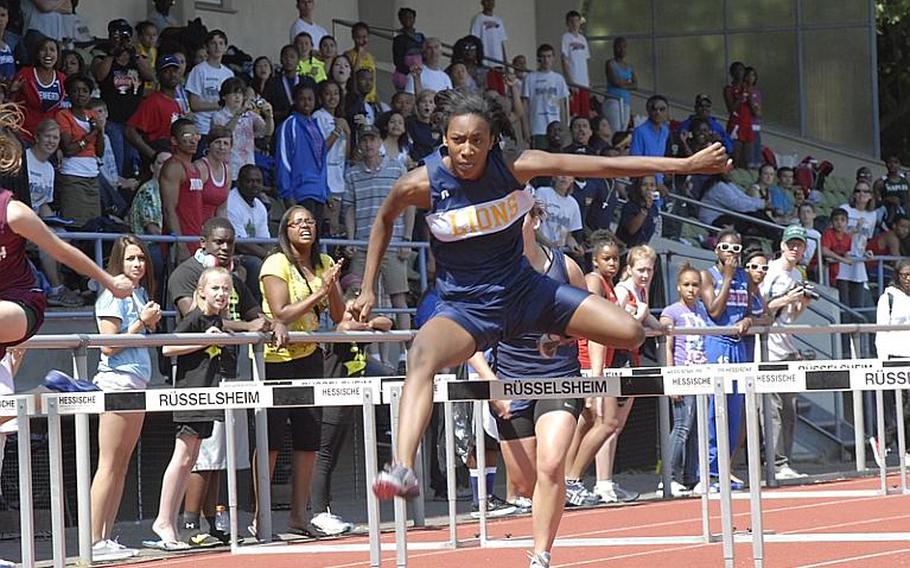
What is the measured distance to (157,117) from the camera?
1548 centimetres

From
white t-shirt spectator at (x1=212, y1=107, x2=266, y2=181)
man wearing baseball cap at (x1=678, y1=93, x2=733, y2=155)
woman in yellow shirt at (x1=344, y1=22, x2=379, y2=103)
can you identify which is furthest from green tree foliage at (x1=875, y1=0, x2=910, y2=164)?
white t-shirt spectator at (x1=212, y1=107, x2=266, y2=181)

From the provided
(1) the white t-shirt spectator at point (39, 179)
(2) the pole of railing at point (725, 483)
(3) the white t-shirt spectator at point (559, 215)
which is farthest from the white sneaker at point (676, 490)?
(2) the pole of railing at point (725, 483)

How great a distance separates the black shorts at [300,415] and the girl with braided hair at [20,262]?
3.52 metres

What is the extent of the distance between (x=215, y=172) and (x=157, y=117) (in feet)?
3.57

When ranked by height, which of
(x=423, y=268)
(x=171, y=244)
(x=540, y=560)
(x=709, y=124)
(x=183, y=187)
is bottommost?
(x=540, y=560)

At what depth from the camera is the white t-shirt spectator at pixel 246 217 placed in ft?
49.6

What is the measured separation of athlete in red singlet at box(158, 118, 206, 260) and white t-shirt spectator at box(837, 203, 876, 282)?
9648 mm

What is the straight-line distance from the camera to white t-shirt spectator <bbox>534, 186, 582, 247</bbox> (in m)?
17.6

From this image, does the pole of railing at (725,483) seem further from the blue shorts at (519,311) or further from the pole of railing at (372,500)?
the pole of railing at (372,500)

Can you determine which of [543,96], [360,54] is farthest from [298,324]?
[543,96]

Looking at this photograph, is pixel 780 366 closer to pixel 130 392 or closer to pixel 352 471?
pixel 130 392

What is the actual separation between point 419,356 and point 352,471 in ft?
22.5

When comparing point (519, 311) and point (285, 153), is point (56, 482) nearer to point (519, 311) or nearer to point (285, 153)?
point (519, 311)

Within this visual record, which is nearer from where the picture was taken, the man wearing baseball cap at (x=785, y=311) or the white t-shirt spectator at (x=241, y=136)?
the man wearing baseball cap at (x=785, y=311)
